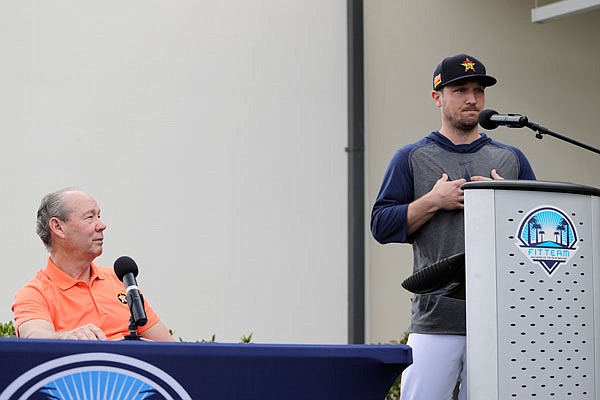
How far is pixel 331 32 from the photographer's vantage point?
6613mm

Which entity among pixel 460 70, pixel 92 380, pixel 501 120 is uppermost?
pixel 460 70

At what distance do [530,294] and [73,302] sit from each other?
4.99ft

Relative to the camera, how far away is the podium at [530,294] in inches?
97.2

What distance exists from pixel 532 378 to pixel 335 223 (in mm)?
4096

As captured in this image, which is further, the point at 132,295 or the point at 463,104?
the point at 463,104

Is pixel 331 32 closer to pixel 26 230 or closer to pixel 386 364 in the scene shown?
pixel 26 230

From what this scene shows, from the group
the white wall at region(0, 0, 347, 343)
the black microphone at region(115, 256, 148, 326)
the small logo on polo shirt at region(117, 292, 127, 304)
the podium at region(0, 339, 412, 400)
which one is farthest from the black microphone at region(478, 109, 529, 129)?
the white wall at region(0, 0, 347, 343)

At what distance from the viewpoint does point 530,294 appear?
2.49 meters

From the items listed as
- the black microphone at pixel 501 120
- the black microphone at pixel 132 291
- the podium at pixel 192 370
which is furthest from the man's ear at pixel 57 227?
the black microphone at pixel 501 120

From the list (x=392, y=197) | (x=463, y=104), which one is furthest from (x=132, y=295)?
(x=463, y=104)

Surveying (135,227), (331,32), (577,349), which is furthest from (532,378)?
(331,32)

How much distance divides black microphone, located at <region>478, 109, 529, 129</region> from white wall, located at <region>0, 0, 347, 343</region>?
11.1 ft

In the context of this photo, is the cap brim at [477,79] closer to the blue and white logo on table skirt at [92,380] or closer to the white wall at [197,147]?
the blue and white logo on table skirt at [92,380]

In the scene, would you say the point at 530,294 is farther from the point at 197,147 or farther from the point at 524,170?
the point at 197,147
